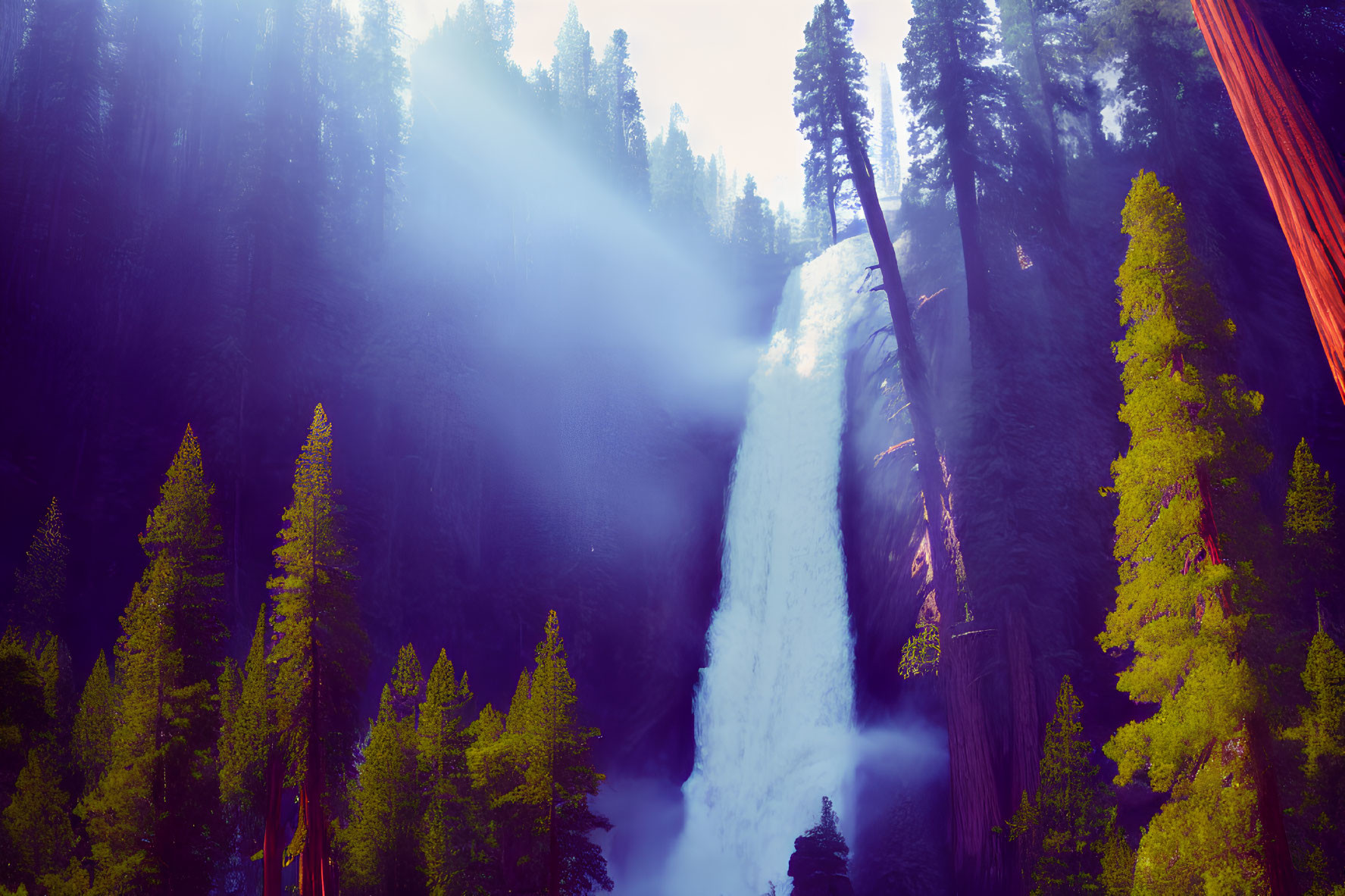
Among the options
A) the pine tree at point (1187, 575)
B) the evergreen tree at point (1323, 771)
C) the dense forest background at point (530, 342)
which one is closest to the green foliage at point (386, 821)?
the dense forest background at point (530, 342)

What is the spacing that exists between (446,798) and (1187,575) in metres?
17.8

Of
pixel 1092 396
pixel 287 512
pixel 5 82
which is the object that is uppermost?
pixel 5 82

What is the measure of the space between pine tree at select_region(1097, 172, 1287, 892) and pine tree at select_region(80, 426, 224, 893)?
20658 mm

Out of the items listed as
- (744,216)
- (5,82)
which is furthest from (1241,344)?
(5,82)

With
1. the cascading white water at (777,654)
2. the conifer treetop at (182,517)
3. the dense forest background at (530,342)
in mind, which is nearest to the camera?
the conifer treetop at (182,517)

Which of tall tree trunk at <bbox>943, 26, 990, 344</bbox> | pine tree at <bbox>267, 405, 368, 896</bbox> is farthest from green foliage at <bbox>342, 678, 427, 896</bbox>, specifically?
tall tree trunk at <bbox>943, 26, 990, 344</bbox>

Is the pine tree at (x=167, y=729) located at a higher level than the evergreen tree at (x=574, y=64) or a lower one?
lower

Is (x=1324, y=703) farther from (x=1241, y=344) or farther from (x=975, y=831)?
(x=1241, y=344)

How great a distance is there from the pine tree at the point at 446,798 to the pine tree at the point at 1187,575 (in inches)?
598

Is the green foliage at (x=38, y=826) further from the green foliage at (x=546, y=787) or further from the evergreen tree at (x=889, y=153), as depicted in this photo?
the evergreen tree at (x=889, y=153)

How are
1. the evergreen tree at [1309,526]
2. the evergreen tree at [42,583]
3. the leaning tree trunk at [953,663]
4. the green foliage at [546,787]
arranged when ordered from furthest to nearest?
the evergreen tree at [42,583] → the green foliage at [546,787] → the leaning tree trunk at [953,663] → the evergreen tree at [1309,526]

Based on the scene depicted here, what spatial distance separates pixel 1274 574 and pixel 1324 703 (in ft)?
9.39

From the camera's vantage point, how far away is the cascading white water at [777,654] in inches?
1072

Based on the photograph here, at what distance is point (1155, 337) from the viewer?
41.3 feet
